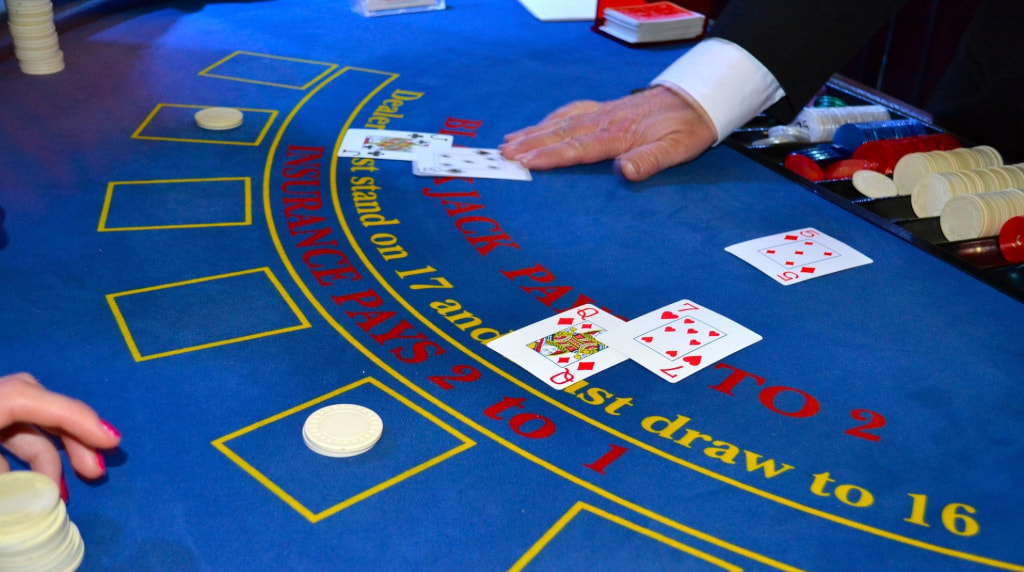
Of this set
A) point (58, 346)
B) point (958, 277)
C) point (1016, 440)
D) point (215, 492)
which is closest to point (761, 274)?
point (958, 277)

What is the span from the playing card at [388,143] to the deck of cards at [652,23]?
1.42m

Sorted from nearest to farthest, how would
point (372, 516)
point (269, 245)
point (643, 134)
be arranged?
point (372, 516) < point (269, 245) < point (643, 134)

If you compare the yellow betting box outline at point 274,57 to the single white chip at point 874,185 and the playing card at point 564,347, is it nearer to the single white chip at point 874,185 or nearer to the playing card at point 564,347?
the playing card at point 564,347

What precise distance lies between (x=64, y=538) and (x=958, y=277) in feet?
6.65

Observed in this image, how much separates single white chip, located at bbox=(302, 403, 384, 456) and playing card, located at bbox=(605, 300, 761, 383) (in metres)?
0.56

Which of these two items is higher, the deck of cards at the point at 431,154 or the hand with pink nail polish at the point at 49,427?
the hand with pink nail polish at the point at 49,427

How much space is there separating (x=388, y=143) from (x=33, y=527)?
5.94 ft

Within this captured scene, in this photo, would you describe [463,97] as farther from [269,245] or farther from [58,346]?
[58,346]

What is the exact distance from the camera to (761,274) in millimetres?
2215

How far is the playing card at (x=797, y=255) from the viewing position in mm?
2215

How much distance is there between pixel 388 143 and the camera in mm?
2826

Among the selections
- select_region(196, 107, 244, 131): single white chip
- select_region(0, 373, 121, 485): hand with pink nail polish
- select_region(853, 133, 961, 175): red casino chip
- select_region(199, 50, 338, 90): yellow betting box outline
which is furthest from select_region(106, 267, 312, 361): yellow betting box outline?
select_region(853, 133, 961, 175): red casino chip

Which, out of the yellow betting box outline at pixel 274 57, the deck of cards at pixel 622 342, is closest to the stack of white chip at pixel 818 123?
the deck of cards at pixel 622 342

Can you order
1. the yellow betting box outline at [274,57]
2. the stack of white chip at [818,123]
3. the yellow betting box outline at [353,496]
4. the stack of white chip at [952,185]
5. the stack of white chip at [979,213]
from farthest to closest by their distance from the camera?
the yellow betting box outline at [274,57]
the stack of white chip at [818,123]
the stack of white chip at [952,185]
the stack of white chip at [979,213]
the yellow betting box outline at [353,496]
